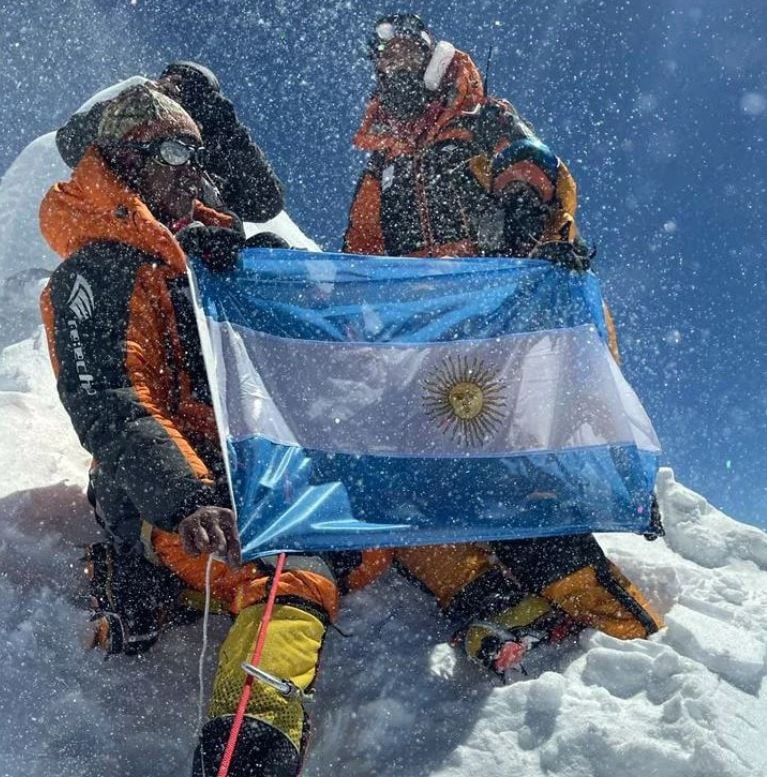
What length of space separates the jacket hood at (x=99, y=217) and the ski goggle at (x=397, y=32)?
9.44 feet

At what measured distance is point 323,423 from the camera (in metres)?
3.26

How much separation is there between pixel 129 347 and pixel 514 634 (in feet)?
6.18

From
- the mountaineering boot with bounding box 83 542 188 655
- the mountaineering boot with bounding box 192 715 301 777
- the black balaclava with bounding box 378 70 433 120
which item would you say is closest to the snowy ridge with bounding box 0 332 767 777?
the mountaineering boot with bounding box 83 542 188 655

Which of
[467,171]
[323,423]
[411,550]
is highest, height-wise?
[467,171]

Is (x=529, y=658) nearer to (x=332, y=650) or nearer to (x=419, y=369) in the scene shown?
(x=332, y=650)

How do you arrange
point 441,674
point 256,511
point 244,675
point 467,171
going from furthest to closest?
point 467,171, point 441,674, point 256,511, point 244,675

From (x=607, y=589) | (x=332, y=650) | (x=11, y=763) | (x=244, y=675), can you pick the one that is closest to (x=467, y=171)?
(x=607, y=589)

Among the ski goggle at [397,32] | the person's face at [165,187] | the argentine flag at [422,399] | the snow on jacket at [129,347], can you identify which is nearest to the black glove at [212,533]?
the snow on jacket at [129,347]

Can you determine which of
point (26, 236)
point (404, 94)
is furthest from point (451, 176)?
point (26, 236)

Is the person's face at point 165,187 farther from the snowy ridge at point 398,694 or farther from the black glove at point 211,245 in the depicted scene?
the snowy ridge at point 398,694

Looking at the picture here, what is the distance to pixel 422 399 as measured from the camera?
3.52 metres

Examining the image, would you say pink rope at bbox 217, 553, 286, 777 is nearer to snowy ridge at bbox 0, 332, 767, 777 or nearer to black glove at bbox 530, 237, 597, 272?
snowy ridge at bbox 0, 332, 767, 777

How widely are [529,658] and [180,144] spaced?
2708mm

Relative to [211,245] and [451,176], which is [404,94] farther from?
[211,245]
